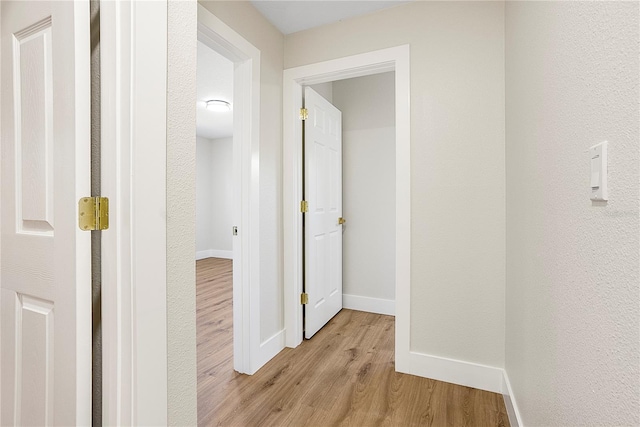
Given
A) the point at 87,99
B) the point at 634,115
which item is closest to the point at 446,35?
the point at 634,115

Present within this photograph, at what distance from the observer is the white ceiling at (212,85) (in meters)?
3.06

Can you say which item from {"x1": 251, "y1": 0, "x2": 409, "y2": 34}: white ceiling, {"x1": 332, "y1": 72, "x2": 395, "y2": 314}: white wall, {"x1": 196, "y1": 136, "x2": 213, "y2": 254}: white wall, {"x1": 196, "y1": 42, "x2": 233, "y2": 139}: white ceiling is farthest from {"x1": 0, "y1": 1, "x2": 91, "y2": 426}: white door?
{"x1": 196, "y1": 136, "x2": 213, "y2": 254}: white wall

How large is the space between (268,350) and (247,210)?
3.32 ft

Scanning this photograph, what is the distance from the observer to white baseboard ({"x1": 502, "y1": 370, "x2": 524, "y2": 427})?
1.43 meters

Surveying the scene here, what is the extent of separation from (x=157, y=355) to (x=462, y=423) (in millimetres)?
1540

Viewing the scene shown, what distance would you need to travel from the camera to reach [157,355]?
85 centimetres

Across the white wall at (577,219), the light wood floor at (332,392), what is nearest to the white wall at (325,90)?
the white wall at (577,219)

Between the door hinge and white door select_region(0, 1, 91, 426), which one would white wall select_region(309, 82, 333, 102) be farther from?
the door hinge

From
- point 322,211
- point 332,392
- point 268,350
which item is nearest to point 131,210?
point 332,392

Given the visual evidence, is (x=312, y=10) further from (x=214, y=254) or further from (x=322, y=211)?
(x=214, y=254)

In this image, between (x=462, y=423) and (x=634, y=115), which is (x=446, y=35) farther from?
(x=462, y=423)

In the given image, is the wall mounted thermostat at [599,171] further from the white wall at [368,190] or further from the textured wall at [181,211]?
the white wall at [368,190]

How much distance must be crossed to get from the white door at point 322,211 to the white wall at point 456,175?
2.79 ft

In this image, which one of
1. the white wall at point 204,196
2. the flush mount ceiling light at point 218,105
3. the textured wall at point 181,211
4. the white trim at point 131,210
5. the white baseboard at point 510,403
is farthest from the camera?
the white wall at point 204,196
